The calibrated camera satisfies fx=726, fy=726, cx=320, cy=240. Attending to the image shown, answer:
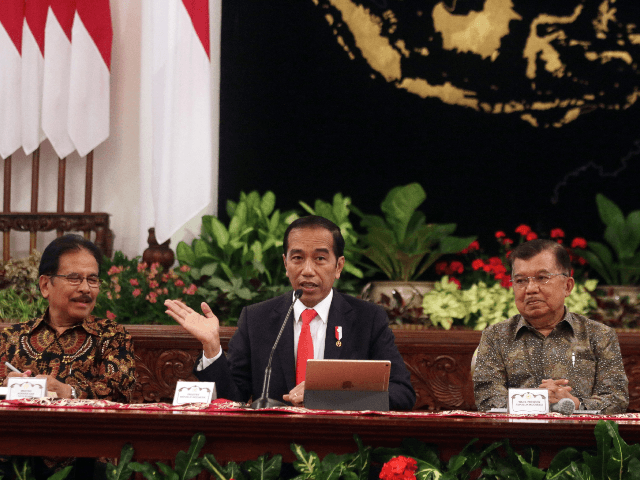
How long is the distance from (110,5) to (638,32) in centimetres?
356

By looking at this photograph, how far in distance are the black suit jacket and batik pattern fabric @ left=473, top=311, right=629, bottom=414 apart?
0.28 m

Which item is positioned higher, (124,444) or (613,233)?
(613,233)

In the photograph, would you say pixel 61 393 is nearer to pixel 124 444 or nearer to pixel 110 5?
pixel 124 444

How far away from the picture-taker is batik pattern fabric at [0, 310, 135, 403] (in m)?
2.44

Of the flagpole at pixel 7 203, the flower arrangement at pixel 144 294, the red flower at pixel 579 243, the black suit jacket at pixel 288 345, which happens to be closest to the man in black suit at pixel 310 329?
the black suit jacket at pixel 288 345

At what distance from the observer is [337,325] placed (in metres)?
2.63

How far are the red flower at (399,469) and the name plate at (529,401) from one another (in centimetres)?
51

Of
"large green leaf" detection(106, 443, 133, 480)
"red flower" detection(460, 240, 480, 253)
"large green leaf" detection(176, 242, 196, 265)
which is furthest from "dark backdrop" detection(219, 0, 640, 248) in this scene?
"large green leaf" detection(106, 443, 133, 480)

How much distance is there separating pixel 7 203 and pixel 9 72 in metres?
0.84

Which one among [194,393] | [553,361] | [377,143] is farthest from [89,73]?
[553,361]

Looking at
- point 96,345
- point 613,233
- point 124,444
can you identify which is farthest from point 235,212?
point 124,444

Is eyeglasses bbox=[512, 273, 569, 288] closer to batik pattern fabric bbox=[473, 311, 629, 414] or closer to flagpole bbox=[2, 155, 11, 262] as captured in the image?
batik pattern fabric bbox=[473, 311, 629, 414]

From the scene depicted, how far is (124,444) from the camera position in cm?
176

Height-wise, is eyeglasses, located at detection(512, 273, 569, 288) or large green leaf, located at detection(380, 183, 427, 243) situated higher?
large green leaf, located at detection(380, 183, 427, 243)
